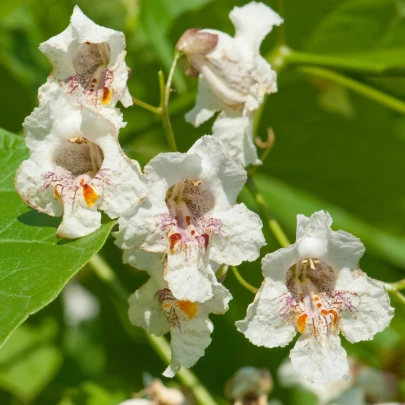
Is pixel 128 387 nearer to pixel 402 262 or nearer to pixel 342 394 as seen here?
pixel 342 394

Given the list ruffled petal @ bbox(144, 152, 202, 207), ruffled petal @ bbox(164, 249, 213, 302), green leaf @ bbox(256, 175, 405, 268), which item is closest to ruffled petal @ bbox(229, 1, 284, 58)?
ruffled petal @ bbox(144, 152, 202, 207)

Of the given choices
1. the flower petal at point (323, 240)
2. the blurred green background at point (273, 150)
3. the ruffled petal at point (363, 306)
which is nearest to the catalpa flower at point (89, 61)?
the flower petal at point (323, 240)

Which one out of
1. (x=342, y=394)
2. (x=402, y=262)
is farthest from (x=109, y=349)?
(x=402, y=262)

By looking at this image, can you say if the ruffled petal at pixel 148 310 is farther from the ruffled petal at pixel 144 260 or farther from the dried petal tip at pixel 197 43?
the dried petal tip at pixel 197 43

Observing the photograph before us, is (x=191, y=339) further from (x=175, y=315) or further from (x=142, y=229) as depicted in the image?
(x=142, y=229)

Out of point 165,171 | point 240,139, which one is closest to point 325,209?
point 240,139

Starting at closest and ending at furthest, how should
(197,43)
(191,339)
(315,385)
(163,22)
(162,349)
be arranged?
(191,339) < (197,43) < (162,349) < (315,385) < (163,22)
